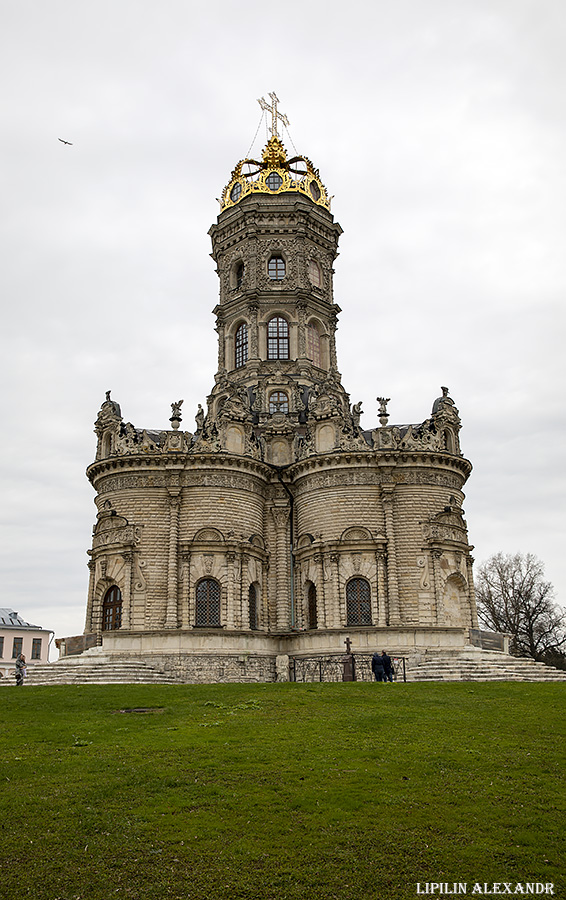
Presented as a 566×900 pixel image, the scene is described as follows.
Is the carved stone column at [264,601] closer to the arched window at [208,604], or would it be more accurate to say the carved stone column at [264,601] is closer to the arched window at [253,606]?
the arched window at [253,606]

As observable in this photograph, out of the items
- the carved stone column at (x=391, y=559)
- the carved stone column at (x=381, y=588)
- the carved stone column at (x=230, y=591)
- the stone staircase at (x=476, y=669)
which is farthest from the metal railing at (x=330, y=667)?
the carved stone column at (x=230, y=591)

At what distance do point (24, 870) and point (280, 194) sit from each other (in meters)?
44.7

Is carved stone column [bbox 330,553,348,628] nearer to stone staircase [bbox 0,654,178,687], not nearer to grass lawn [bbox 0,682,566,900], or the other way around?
stone staircase [bbox 0,654,178,687]

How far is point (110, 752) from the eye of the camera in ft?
52.1

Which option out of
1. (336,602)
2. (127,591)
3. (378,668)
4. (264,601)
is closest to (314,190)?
(264,601)

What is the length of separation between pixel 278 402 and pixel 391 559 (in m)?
12.6

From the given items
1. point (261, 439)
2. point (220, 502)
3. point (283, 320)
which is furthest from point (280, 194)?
point (220, 502)

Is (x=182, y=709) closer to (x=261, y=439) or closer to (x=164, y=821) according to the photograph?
(x=164, y=821)

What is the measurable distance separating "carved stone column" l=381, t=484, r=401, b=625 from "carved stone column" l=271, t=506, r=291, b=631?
5449 mm

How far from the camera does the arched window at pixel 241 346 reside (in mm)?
48531

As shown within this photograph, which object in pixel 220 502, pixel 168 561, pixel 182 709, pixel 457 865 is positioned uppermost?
pixel 220 502

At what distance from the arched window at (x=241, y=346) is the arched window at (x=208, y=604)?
15.8 metres

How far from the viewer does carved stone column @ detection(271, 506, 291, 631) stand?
39.0 metres

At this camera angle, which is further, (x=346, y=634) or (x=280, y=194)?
(x=280, y=194)
